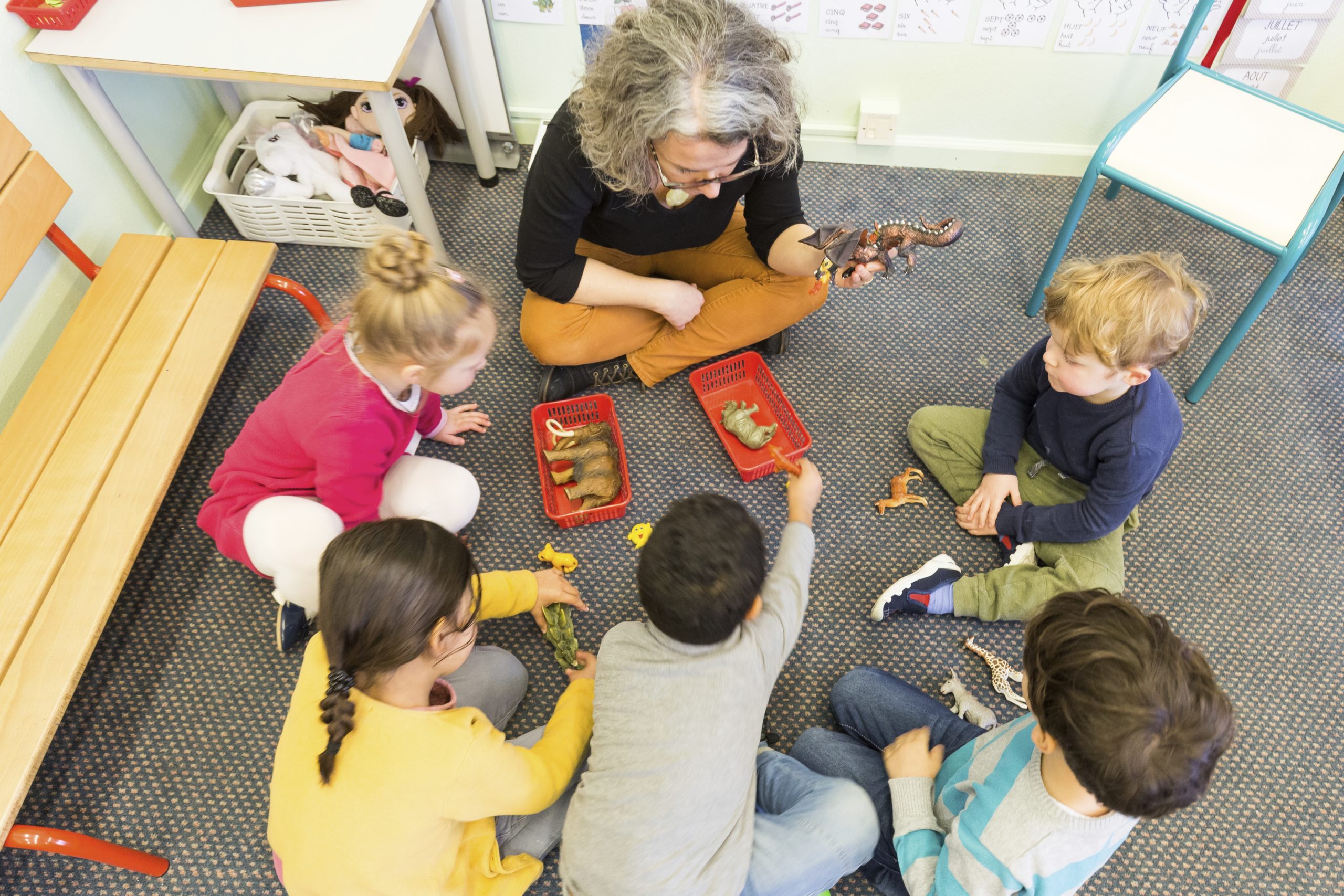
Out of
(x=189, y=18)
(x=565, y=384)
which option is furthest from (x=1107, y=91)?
(x=189, y=18)

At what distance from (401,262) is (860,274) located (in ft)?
2.77

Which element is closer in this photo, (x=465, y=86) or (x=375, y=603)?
(x=375, y=603)

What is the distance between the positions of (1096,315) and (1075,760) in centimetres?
72

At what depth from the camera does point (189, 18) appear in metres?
1.61

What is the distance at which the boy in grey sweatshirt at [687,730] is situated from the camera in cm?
99

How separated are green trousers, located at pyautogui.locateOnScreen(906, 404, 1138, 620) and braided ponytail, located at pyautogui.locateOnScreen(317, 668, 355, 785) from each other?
1114 mm

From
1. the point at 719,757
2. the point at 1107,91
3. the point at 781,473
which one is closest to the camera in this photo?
the point at 719,757

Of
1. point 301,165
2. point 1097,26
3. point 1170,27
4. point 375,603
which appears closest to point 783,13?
point 1097,26

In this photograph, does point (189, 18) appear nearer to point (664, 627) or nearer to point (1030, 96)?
point (664, 627)

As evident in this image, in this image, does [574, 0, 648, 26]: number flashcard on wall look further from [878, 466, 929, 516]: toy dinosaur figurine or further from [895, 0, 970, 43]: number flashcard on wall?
[878, 466, 929, 516]: toy dinosaur figurine

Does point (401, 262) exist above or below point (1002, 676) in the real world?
above

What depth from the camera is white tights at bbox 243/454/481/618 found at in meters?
1.34

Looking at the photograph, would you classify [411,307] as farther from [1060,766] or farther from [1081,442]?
[1081,442]

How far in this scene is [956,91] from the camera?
207 cm
